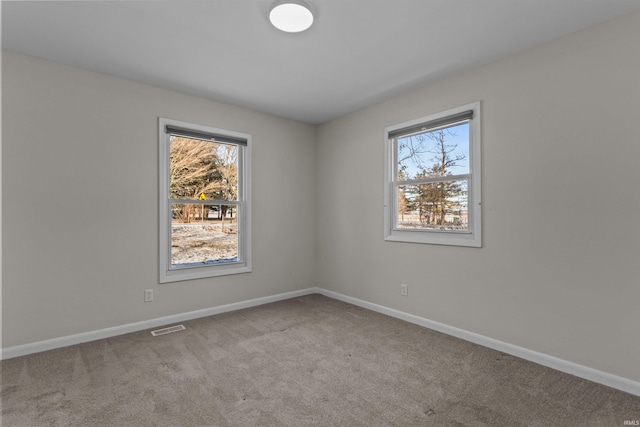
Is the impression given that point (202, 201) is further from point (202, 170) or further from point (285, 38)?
point (285, 38)

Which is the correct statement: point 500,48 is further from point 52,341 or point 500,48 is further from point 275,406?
point 52,341

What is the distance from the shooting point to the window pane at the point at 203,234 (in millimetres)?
3578

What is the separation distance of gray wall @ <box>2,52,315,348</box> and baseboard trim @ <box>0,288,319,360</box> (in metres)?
0.05

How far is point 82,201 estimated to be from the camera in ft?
9.57

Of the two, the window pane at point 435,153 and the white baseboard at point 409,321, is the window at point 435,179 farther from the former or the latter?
the white baseboard at point 409,321

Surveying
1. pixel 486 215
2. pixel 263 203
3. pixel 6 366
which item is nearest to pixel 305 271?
pixel 263 203

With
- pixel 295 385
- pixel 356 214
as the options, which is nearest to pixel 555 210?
pixel 356 214

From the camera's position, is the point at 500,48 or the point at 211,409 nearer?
the point at 211,409

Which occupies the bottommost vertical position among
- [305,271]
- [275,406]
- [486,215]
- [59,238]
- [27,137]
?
[275,406]

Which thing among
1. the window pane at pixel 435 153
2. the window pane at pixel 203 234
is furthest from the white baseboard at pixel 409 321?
the window pane at pixel 435 153

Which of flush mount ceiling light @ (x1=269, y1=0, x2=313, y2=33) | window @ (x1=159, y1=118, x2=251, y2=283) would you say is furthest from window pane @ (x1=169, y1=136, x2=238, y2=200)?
flush mount ceiling light @ (x1=269, y1=0, x2=313, y2=33)

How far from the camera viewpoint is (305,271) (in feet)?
15.4

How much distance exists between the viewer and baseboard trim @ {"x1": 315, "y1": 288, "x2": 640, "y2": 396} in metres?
2.15

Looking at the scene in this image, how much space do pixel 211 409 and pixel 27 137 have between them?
8.85ft
